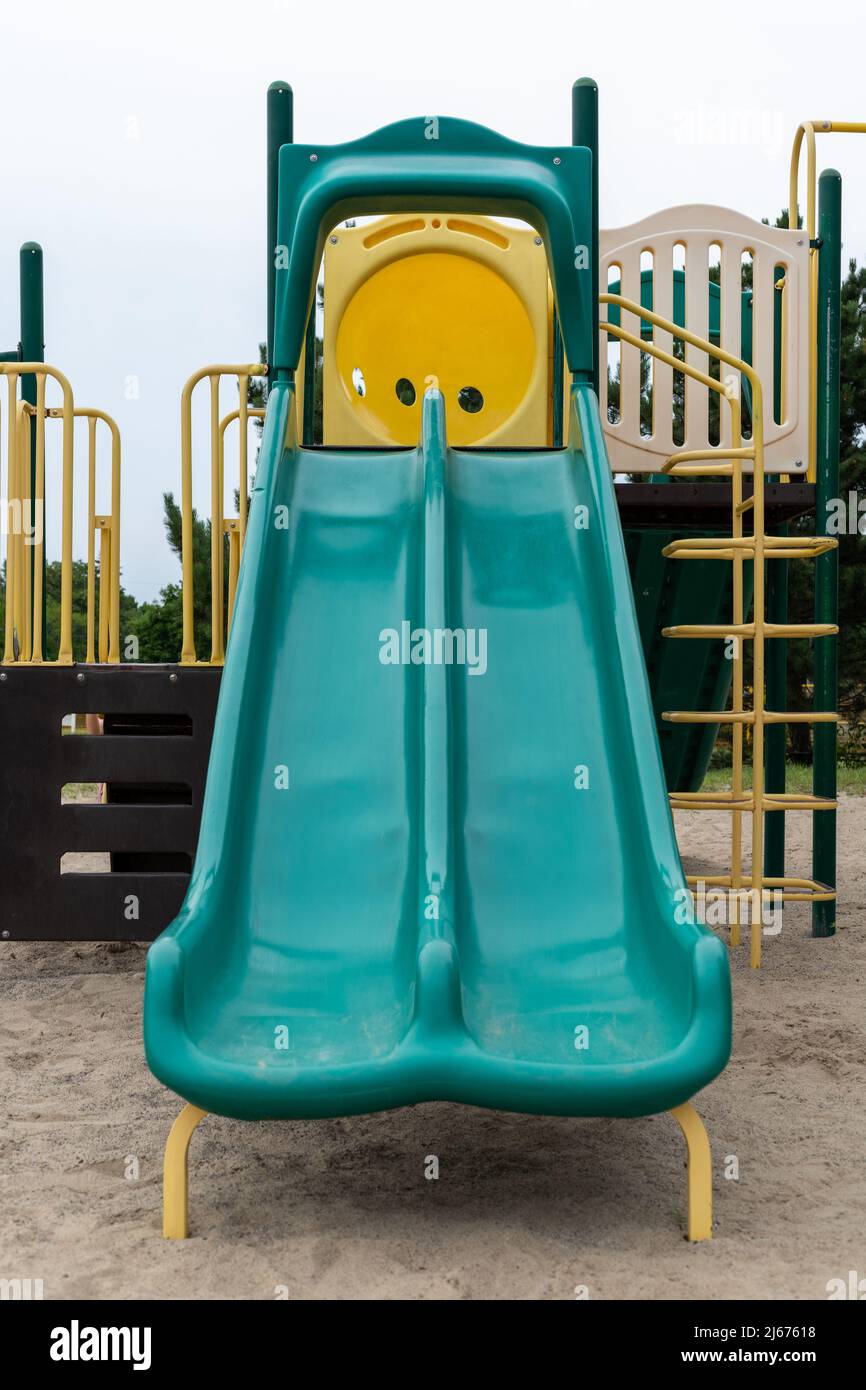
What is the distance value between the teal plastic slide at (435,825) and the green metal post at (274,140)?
716 mm

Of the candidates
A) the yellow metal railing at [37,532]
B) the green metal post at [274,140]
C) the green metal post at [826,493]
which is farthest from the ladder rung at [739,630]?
the yellow metal railing at [37,532]

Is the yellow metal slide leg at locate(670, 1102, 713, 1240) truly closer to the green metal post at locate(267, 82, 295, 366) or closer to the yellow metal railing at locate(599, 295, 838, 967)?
the yellow metal railing at locate(599, 295, 838, 967)

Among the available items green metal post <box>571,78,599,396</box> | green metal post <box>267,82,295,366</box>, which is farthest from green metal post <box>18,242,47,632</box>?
green metal post <box>571,78,599,396</box>

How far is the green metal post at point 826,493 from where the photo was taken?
5934 millimetres

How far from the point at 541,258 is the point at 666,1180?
5.11 m

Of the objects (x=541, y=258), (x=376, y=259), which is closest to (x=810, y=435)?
(x=541, y=258)

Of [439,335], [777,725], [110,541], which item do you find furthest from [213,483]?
[777,725]

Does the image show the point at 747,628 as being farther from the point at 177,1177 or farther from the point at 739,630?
the point at 177,1177

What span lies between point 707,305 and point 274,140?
2.30 meters

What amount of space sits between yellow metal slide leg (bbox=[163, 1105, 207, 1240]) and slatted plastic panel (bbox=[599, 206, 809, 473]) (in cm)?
422

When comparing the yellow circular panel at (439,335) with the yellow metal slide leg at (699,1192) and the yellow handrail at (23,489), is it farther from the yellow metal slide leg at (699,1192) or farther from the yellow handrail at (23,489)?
the yellow metal slide leg at (699,1192)

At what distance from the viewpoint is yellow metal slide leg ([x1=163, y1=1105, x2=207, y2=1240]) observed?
104 inches

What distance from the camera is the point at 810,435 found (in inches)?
242
